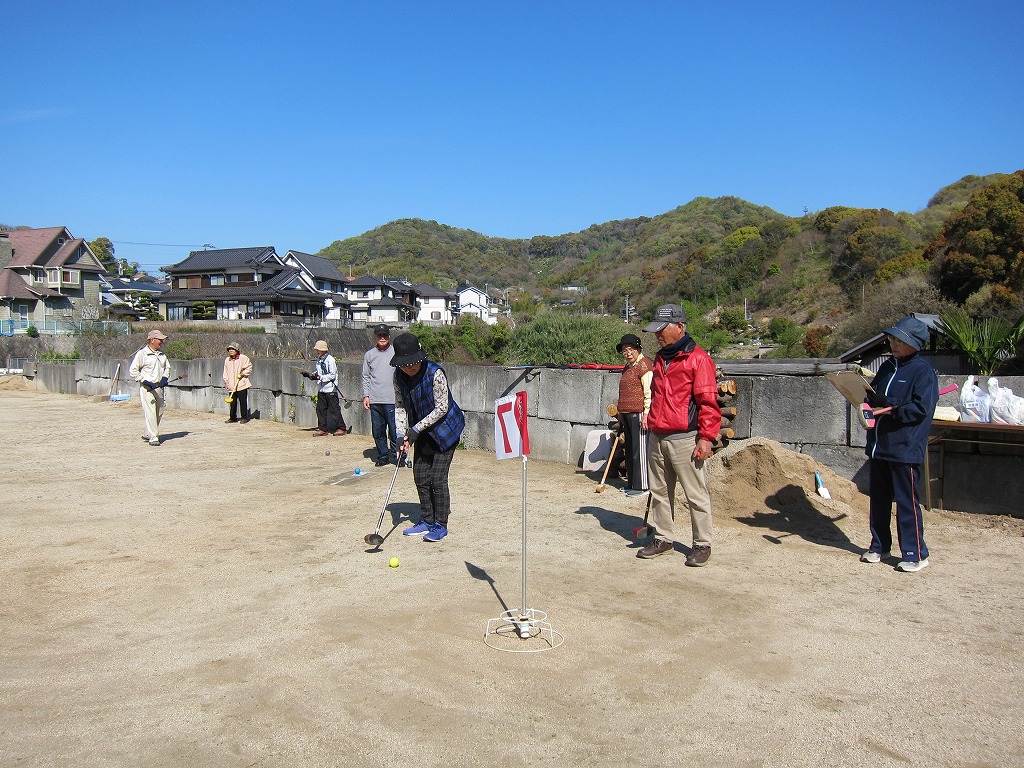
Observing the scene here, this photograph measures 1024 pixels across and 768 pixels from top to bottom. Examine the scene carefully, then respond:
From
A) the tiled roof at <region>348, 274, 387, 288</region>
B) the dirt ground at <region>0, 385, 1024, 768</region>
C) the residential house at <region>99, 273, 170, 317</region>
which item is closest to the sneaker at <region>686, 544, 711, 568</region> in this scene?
the dirt ground at <region>0, 385, 1024, 768</region>

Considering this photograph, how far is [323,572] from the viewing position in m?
6.12

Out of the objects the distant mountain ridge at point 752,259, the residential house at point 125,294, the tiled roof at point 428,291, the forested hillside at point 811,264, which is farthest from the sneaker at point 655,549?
the tiled roof at point 428,291

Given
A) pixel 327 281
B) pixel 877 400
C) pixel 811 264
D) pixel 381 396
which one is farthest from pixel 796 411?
pixel 327 281

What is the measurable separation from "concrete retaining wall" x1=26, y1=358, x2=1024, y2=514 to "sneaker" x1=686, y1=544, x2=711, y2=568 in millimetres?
2818

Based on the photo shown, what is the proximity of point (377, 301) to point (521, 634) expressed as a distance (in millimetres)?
75273

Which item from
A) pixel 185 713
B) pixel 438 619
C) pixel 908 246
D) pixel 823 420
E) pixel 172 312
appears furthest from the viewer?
pixel 172 312

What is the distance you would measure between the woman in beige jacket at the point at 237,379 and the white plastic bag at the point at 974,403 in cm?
1306

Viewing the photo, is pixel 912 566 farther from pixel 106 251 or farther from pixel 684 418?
pixel 106 251

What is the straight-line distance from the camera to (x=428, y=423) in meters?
6.65

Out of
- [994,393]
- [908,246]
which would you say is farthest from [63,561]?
[908,246]

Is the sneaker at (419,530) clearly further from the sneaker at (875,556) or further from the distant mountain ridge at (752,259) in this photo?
the distant mountain ridge at (752,259)

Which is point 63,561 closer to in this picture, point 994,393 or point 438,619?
point 438,619

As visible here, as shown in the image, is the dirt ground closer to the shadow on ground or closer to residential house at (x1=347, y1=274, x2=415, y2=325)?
the shadow on ground

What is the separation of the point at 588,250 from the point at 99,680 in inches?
5711
